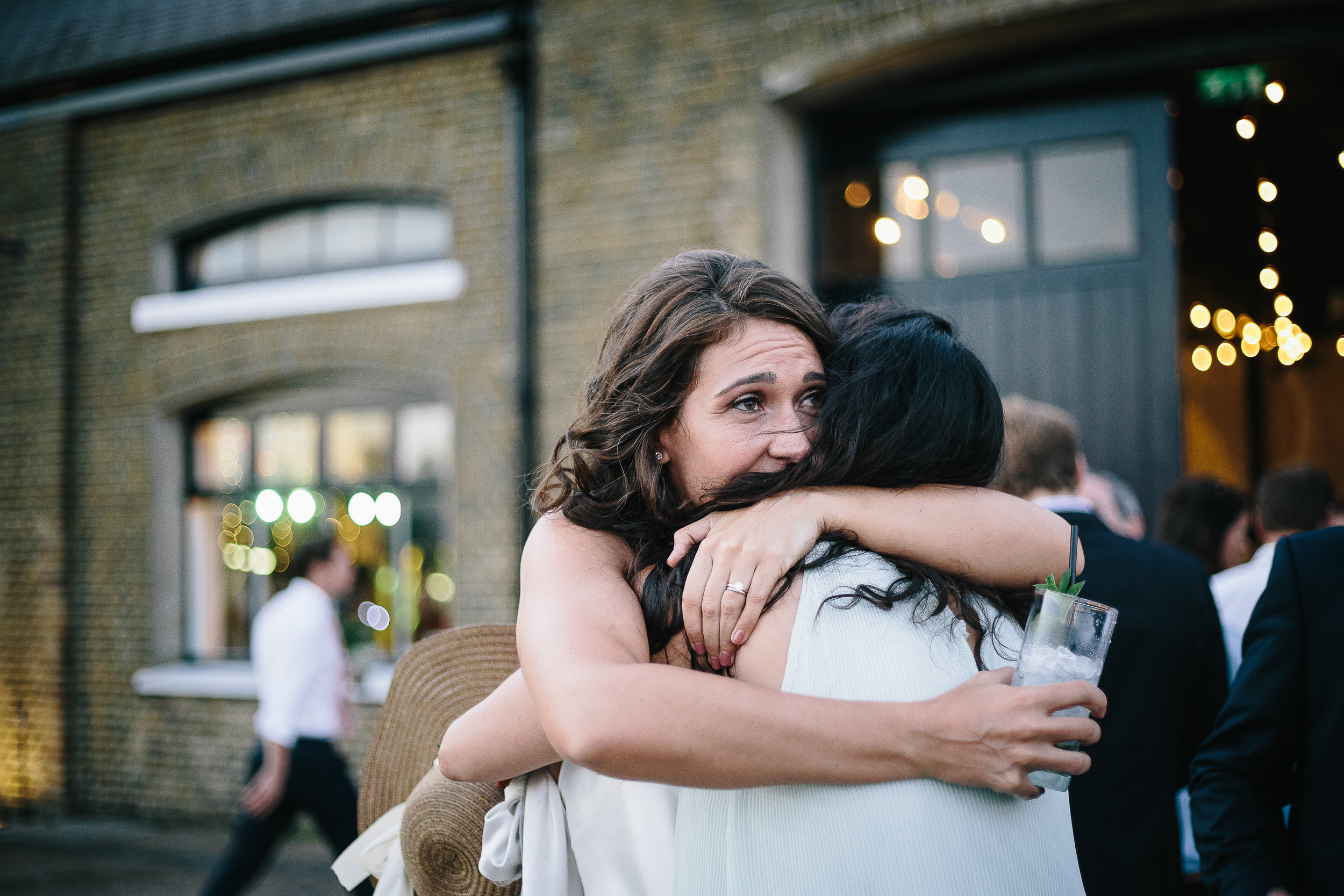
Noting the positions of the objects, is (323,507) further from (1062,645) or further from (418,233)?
(1062,645)

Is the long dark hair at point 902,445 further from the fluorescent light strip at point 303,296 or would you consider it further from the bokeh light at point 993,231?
the fluorescent light strip at point 303,296

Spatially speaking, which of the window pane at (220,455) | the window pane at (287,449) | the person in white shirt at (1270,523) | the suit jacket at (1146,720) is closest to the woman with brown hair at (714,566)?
the suit jacket at (1146,720)

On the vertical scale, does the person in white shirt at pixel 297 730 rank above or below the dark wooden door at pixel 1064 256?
below

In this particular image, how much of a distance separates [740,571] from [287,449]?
7.75 meters

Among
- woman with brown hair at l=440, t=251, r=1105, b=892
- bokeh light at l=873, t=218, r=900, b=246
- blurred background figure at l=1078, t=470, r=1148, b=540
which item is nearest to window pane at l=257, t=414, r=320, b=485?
bokeh light at l=873, t=218, r=900, b=246

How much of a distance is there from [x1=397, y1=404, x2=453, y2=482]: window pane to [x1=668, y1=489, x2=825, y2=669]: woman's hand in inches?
261

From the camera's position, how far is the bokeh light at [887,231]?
6879 millimetres

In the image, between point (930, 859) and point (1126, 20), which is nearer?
point (930, 859)

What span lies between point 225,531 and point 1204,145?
25.8 feet

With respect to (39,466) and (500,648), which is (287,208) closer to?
(39,466)

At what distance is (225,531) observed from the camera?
344 inches

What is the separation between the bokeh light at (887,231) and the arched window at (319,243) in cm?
302

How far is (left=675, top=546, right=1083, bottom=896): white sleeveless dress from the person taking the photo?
132 cm

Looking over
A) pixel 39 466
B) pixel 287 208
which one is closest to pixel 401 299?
pixel 287 208
